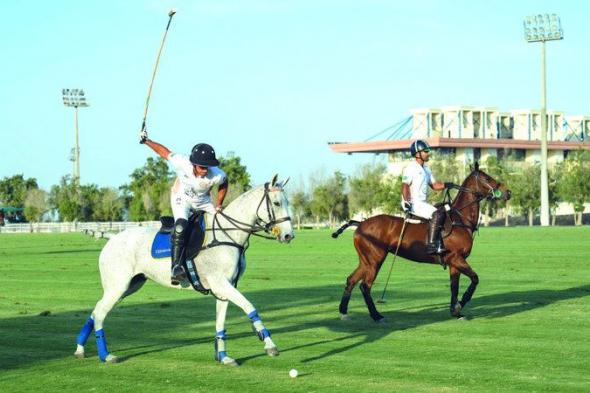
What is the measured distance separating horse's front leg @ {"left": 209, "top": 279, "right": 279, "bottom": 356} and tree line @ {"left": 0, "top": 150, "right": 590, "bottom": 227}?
9438cm

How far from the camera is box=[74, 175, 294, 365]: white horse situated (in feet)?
44.6

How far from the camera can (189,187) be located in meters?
14.2

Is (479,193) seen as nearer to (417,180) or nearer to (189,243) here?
(417,180)

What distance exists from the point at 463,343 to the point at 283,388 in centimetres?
410

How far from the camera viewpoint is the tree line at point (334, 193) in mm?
114812

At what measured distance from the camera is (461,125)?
6186 inches

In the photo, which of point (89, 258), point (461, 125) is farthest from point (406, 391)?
point (461, 125)

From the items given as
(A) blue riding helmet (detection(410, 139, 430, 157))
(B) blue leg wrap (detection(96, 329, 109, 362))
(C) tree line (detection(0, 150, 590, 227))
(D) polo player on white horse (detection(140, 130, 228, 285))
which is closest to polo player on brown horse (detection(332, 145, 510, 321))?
(A) blue riding helmet (detection(410, 139, 430, 157))

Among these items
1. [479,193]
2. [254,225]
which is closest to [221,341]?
[254,225]

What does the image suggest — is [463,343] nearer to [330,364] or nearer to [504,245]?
[330,364]

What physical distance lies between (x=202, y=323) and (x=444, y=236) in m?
4.66

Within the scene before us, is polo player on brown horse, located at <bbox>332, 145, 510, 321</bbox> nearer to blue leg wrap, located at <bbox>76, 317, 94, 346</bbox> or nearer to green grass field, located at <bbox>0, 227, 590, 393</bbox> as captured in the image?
green grass field, located at <bbox>0, 227, 590, 393</bbox>

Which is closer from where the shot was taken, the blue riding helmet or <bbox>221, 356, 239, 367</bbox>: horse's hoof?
<bbox>221, 356, 239, 367</bbox>: horse's hoof

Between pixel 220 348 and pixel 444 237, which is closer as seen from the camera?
pixel 220 348
